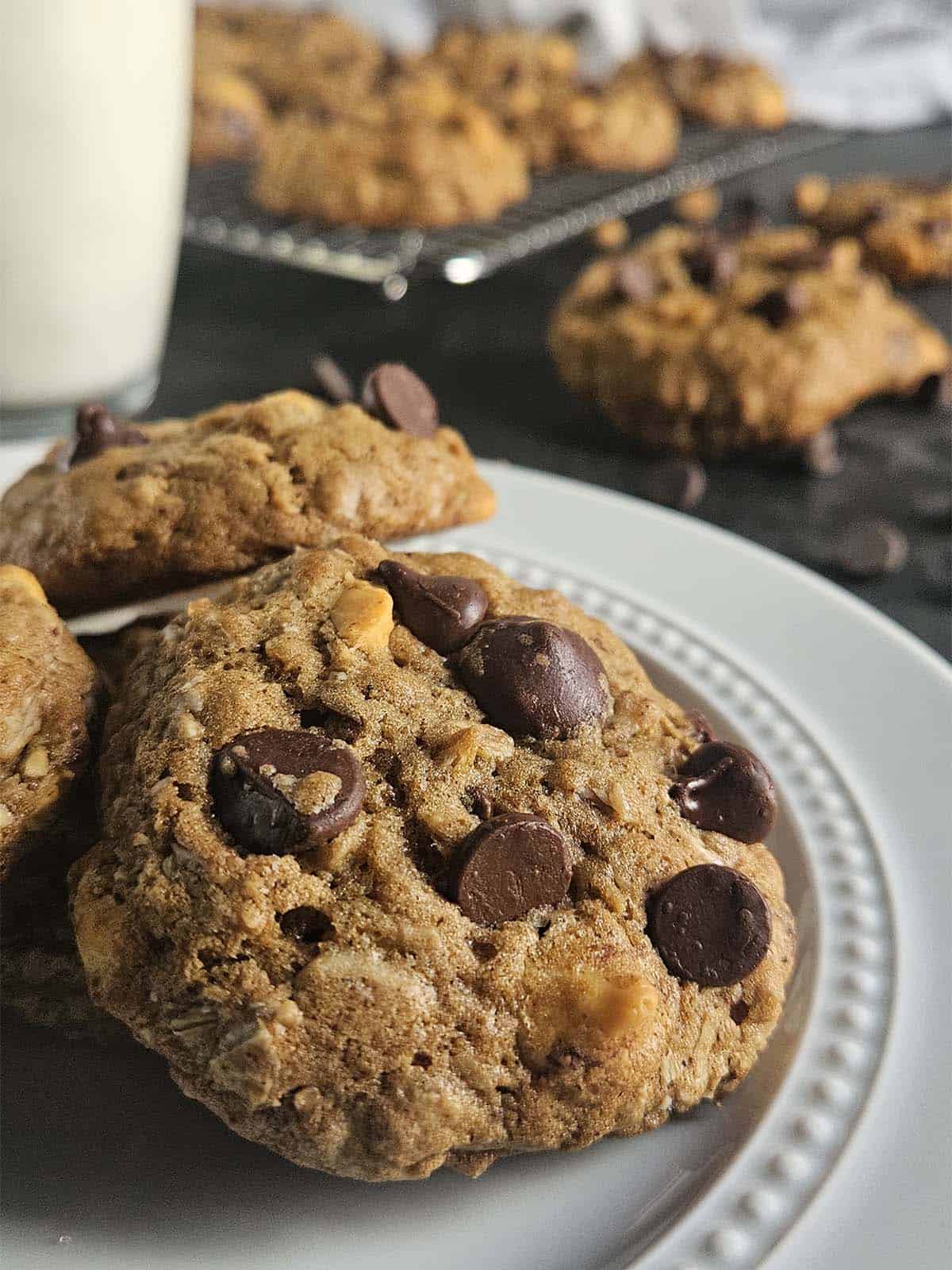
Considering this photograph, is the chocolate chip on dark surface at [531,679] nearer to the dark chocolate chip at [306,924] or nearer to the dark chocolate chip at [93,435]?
the dark chocolate chip at [306,924]

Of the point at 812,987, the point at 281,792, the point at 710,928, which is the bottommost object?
the point at 812,987

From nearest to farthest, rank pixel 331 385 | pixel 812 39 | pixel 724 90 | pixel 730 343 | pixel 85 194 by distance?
pixel 331 385
pixel 85 194
pixel 730 343
pixel 724 90
pixel 812 39

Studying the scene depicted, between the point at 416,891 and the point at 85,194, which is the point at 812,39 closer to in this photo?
the point at 85,194

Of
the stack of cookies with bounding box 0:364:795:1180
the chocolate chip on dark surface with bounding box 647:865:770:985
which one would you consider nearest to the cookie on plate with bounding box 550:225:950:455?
the stack of cookies with bounding box 0:364:795:1180

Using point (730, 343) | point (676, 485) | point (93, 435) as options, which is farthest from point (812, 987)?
point (730, 343)

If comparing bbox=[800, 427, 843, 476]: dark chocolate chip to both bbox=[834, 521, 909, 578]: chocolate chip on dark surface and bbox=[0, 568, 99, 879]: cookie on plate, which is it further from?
bbox=[0, 568, 99, 879]: cookie on plate

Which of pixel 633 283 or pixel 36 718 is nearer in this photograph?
pixel 36 718

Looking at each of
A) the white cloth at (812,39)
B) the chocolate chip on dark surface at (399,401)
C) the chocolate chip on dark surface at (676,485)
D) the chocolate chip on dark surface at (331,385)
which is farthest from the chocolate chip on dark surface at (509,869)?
the white cloth at (812,39)
